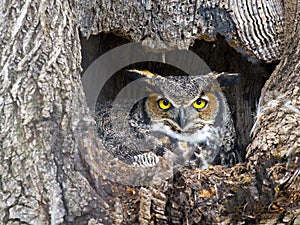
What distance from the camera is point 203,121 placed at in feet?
9.53

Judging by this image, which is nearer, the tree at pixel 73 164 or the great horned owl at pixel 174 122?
the tree at pixel 73 164

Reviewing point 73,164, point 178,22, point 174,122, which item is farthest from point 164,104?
point 73,164

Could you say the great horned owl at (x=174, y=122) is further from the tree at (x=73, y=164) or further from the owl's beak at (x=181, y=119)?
the tree at (x=73, y=164)

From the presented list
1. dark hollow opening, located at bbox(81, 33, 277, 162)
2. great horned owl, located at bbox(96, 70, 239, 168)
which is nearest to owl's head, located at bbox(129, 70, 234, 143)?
great horned owl, located at bbox(96, 70, 239, 168)

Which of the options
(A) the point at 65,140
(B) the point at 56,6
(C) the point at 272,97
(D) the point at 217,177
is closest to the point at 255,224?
(D) the point at 217,177

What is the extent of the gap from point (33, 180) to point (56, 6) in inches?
28.2

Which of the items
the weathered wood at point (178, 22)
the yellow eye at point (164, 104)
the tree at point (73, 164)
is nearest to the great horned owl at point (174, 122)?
the yellow eye at point (164, 104)

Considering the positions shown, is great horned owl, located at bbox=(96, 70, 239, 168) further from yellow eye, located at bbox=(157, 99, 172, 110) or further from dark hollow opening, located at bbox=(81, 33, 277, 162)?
dark hollow opening, located at bbox=(81, 33, 277, 162)

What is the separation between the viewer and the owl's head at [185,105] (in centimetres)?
275

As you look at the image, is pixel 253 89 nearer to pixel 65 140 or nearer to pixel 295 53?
pixel 295 53

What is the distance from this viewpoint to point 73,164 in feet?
6.35

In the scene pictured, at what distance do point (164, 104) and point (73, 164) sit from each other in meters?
0.99

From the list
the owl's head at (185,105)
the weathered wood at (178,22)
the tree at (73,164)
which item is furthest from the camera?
the owl's head at (185,105)

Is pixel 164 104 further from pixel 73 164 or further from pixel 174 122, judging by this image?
pixel 73 164
